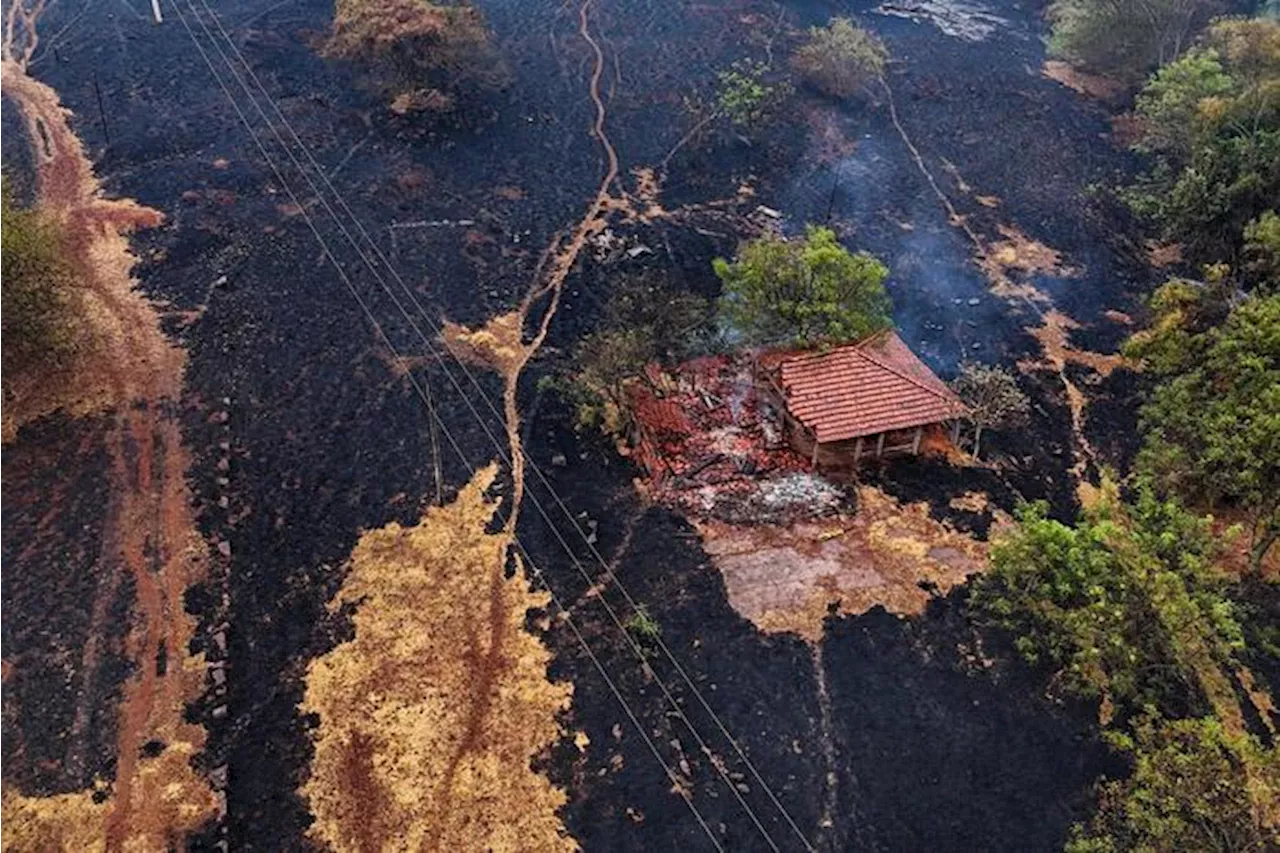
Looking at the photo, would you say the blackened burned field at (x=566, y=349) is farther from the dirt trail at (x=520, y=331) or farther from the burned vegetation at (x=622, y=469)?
the dirt trail at (x=520, y=331)

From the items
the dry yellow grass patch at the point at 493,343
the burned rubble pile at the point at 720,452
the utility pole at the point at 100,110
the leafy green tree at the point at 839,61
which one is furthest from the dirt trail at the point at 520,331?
the utility pole at the point at 100,110

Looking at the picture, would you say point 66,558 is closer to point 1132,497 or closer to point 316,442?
point 316,442

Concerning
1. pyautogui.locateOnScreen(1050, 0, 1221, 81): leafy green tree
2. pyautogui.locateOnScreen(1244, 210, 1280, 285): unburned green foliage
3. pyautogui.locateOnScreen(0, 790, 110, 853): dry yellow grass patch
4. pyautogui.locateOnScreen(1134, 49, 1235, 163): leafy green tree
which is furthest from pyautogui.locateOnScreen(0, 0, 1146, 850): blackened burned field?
pyautogui.locateOnScreen(1244, 210, 1280, 285): unburned green foliage

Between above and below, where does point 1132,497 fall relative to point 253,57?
below

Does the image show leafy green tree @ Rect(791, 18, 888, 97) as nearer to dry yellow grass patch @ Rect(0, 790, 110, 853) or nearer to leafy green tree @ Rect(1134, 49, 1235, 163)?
leafy green tree @ Rect(1134, 49, 1235, 163)

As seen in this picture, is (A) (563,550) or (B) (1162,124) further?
(B) (1162,124)

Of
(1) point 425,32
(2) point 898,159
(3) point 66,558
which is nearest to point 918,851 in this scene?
(3) point 66,558

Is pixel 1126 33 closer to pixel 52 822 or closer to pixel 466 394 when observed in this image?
pixel 466 394
